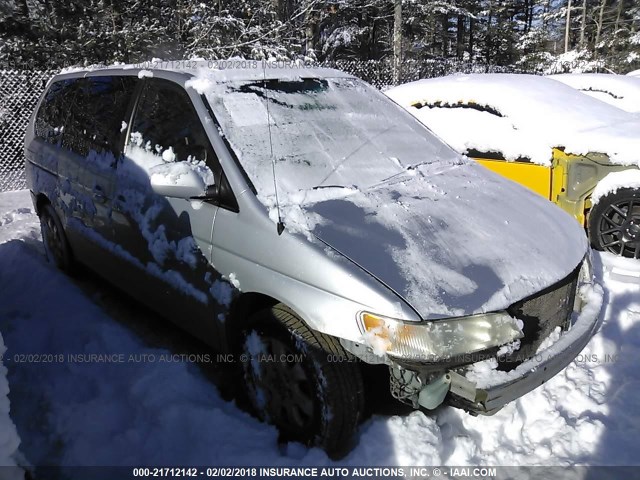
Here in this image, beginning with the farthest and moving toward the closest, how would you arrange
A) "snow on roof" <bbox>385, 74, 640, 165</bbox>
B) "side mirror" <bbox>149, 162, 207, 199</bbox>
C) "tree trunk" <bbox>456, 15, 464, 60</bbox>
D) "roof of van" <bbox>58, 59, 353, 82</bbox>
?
"tree trunk" <bbox>456, 15, 464, 60</bbox> → "snow on roof" <bbox>385, 74, 640, 165</bbox> → "roof of van" <bbox>58, 59, 353, 82</bbox> → "side mirror" <bbox>149, 162, 207, 199</bbox>

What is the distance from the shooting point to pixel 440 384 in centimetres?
204

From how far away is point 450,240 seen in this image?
93.1 inches

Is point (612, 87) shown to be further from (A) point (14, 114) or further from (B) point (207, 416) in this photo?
(A) point (14, 114)

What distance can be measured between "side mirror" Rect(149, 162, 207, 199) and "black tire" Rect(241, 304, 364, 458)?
69 centimetres

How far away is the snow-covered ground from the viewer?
243 cm

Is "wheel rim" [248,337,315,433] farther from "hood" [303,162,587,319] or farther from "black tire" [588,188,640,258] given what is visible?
"black tire" [588,188,640,258]

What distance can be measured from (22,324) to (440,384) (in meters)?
A: 3.01

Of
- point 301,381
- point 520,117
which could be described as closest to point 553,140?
point 520,117

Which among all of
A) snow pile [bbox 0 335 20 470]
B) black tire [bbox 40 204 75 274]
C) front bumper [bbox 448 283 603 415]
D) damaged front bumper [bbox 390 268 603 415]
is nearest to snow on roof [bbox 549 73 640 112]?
front bumper [bbox 448 283 603 415]

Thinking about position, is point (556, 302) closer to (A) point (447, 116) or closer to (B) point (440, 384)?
(B) point (440, 384)

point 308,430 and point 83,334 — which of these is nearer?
point 308,430

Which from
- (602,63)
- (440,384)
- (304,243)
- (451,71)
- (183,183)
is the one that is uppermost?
(183,183)

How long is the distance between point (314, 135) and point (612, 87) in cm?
699

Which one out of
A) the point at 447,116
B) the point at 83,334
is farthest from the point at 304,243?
the point at 447,116
